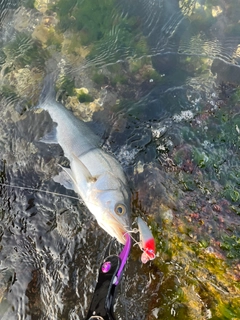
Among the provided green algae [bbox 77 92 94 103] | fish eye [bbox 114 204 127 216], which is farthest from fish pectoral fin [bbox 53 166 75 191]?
green algae [bbox 77 92 94 103]

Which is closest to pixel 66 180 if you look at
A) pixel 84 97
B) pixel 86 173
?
pixel 86 173

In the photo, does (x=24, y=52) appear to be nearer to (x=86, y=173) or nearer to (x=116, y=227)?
(x=86, y=173)

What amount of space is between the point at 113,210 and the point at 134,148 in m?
1.87

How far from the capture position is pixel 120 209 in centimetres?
376

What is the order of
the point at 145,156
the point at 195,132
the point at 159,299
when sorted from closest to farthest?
the point at 159,299, the point at 145,156, the point at 195,132

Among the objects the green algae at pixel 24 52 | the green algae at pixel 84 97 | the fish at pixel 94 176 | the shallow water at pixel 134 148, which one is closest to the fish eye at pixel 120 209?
the fish at pixel 94 176

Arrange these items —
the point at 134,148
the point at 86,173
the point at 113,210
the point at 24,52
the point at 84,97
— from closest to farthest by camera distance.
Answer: the point at 113,210, the point at 86,173, the point at 134,148, the point at 84,97, the point at 24,52

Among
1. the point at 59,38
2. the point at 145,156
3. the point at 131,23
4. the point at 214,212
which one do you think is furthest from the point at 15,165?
the point at 131,23

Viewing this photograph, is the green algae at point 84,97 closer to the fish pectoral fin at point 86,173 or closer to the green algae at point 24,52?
the green algae at point 24,52

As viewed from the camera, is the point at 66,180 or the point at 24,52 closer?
the point at 66,180

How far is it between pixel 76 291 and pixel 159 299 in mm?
1174

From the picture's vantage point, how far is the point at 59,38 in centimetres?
660

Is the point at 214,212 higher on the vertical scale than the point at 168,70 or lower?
lower

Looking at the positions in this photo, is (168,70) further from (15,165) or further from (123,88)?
(15,165)
